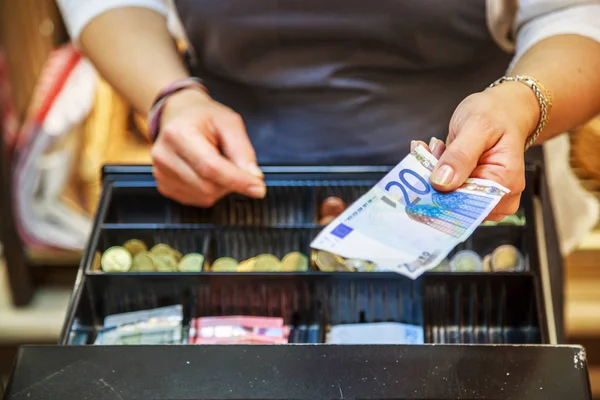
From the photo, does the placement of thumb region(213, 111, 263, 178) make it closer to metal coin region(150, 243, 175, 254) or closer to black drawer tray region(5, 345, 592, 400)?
metal coin region(150, 243, 175, 254)

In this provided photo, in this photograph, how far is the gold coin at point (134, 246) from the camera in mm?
815

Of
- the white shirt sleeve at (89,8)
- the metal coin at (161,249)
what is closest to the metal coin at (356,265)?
the metal coin at (161,249)

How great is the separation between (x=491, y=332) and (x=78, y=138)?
103cm

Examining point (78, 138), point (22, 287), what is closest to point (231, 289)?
point (78, 138)

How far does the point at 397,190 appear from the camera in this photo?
0.60 metres

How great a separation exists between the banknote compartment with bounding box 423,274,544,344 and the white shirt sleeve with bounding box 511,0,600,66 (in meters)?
0.23

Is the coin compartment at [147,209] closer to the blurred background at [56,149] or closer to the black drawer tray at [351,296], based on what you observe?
the black drawer tray at [351,296]

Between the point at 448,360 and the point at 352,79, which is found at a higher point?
the point at 352,79

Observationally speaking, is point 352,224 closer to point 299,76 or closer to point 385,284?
point 385,284

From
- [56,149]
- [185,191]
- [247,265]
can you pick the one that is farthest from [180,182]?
[56,149]

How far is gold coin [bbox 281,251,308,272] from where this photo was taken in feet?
2.64

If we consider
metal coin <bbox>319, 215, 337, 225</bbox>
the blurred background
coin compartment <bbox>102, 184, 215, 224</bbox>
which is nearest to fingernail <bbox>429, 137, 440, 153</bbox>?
metal coin <bbox>319, 215, 337, 225</bbox>

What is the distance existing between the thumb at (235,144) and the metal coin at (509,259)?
0.26 m

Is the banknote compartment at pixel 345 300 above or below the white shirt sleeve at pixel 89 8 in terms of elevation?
below
